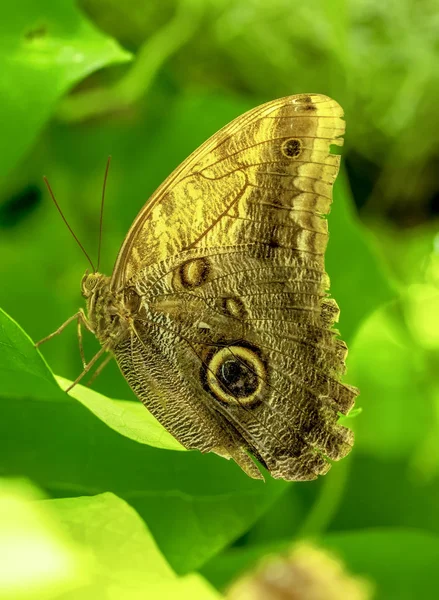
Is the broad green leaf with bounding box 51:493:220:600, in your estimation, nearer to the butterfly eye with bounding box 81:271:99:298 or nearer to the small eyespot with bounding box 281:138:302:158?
the butterfly eye with bounding box 81:271:99:298

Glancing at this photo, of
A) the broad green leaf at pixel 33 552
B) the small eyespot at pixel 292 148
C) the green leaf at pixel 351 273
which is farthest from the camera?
the green leaf at pixel 351 273

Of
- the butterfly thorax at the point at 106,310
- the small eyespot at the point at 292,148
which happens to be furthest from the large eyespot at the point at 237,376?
the small eyespot at the point at 292,148

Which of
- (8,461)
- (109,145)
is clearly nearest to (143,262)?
(8,461)

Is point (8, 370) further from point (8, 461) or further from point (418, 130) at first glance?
point (418, 130)

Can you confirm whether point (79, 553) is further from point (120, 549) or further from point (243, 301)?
point (243, 301)

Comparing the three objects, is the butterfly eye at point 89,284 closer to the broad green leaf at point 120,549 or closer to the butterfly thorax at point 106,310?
the butterfly thorax at point 106,310

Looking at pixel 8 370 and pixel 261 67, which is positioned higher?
pixel 261 67
